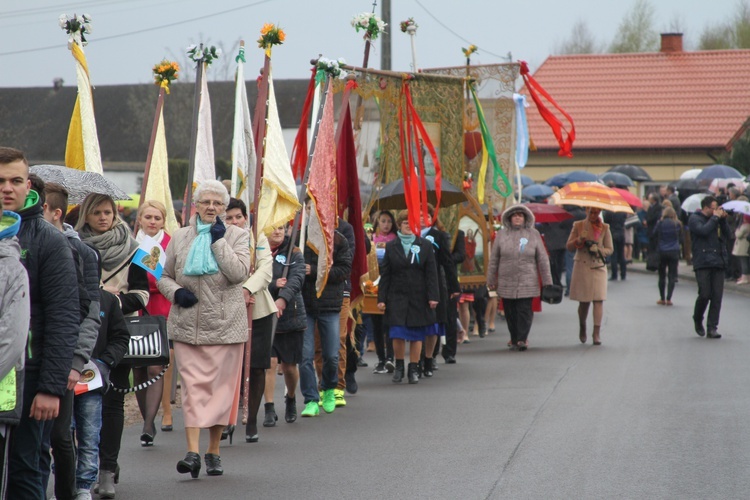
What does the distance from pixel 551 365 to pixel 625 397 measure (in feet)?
9.62

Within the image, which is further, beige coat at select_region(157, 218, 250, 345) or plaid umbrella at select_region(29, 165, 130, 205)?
beige coat at select_region(157, 218, 250, 345)

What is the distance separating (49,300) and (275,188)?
4694 millimetres

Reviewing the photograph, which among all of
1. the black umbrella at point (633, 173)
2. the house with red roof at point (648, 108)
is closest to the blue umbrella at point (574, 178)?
the black umbrella at point (633, 173)

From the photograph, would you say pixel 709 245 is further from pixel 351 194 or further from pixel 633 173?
pixel 633 173

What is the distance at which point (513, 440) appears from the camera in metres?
8.86

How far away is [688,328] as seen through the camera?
17.8 metres

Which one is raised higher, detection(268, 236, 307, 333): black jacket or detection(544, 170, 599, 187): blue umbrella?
detection(544, 170, 599, 187): blue umbrella

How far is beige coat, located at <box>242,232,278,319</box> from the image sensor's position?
853 centimetres

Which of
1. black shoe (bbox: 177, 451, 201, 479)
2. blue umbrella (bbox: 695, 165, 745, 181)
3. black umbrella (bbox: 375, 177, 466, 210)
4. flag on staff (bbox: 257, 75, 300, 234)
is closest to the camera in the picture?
black shoe (bbox: 177, 451, 201, 479)

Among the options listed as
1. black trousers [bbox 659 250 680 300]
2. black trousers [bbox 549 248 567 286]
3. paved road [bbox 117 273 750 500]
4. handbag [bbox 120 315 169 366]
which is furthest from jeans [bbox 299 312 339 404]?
black trousers [bbox 659 250 680 300]

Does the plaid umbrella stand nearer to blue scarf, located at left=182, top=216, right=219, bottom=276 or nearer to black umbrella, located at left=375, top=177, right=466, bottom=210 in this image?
blue scarf, located at left=182, top=216, right=219, bottom=276

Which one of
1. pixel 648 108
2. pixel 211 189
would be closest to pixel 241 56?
Answer: pixel 211 189

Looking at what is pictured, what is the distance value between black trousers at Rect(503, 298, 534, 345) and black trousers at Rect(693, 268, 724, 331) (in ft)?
8.36

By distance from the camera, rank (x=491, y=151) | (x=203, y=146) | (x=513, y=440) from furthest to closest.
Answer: (x=491, y=151) < (x=203, y=146) < (x=513, y=440)
